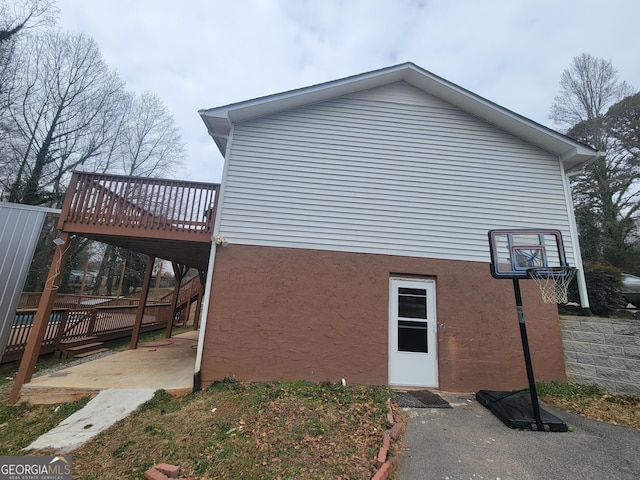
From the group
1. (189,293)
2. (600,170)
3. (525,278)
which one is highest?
(600,170)

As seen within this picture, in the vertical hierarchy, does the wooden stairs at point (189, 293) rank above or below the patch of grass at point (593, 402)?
above

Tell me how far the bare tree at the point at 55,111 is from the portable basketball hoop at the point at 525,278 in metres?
21.7

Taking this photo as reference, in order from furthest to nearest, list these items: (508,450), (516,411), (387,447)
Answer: (516,411)
(508,450)
(387,447)

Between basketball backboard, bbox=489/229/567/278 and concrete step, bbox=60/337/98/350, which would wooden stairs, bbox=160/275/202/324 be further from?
basketball backboard, bbox=489/229/567/278

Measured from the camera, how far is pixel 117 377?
5.48 metres

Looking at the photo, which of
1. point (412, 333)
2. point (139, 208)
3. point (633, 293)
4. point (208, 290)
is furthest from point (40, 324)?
point (633, 293)

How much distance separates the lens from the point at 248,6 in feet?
24.3

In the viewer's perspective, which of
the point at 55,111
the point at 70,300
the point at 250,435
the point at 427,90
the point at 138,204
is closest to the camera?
the point at 250,435

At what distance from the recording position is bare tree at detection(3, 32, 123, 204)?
14852mm

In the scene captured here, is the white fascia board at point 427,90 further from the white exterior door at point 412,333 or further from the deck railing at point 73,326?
the deck railing at point 73,326

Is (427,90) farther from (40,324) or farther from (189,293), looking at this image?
(189,293)

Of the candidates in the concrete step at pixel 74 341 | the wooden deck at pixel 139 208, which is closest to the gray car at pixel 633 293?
the wooden deck at pixel 139 208

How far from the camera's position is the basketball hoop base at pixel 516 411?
3.71 metres

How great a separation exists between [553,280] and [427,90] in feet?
16.0
